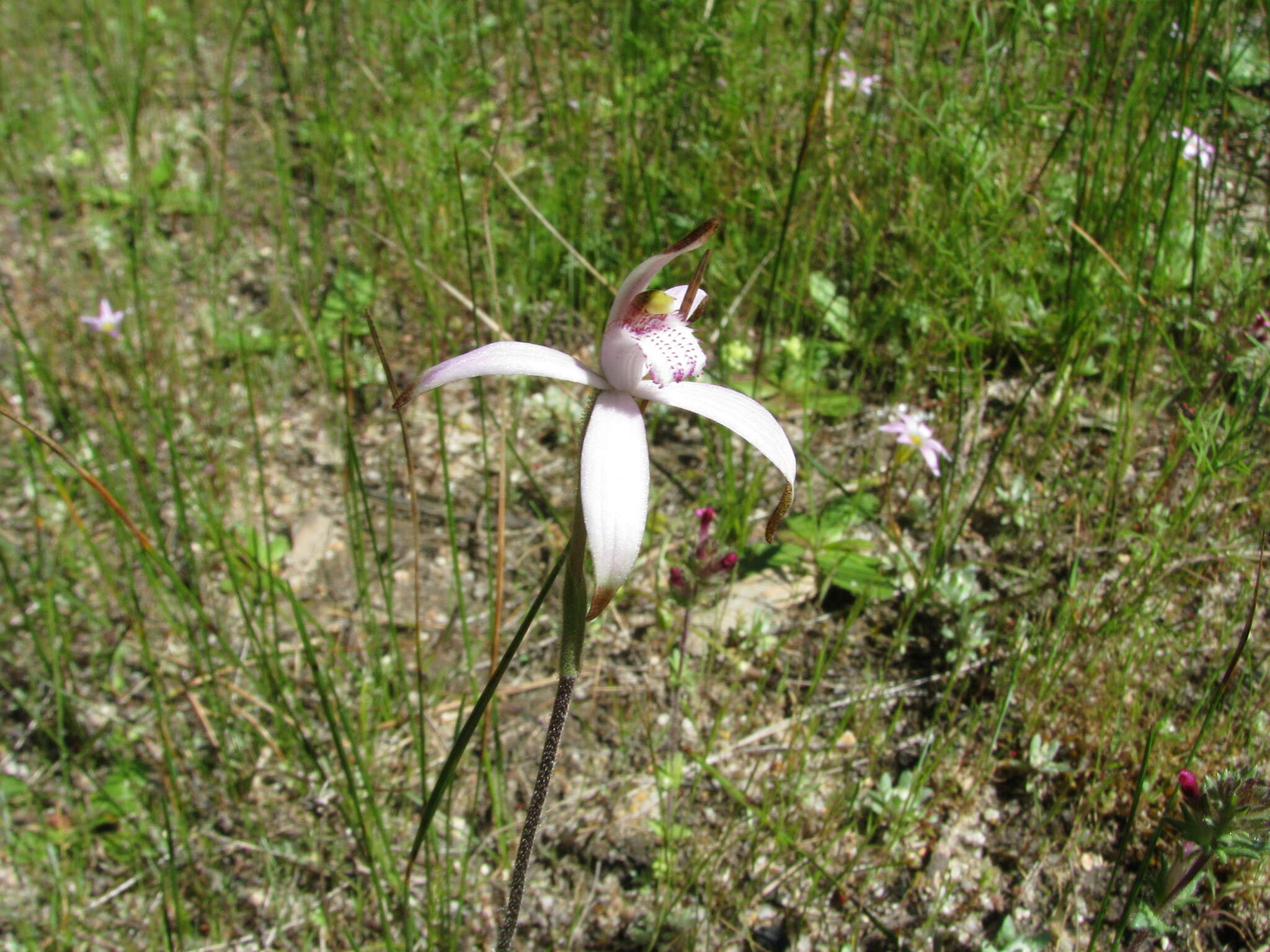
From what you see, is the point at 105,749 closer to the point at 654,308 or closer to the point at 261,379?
the point at 261,379

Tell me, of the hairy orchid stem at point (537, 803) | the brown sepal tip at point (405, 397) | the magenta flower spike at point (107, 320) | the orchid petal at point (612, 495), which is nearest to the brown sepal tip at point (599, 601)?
the orchid petal at point (612, 495)

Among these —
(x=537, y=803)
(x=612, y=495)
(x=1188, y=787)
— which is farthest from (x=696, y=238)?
(x=1188, y=787)

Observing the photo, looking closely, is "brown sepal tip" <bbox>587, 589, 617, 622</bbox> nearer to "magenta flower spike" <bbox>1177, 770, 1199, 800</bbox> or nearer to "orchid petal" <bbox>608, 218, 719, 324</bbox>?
"orchid petal" <bbox>608, 218, 719, 324</bbox>

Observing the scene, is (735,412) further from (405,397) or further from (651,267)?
(405,397)

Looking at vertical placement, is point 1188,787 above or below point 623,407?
below

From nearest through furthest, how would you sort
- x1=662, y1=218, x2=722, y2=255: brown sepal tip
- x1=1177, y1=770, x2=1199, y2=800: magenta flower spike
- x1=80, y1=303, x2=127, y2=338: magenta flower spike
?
x1=662, y1=218, x2=722, y2=255: brown sepal tip < x1=1177, y1=770, x2=1199, y2=800: magenta flower spike < x1=80, y1=303, x2=127, y2=338: magenta flower spike

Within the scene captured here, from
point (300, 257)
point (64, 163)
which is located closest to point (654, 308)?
point (300, 257)

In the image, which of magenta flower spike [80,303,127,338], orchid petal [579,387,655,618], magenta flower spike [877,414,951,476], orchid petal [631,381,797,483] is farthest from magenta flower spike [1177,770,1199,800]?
magenta flower spike [80,303,127,338]
